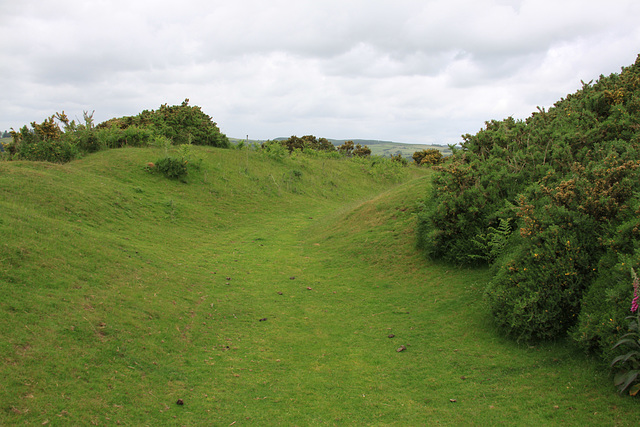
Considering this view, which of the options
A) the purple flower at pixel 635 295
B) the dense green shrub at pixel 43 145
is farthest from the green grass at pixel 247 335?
the dense green shrub at pixel 43 145

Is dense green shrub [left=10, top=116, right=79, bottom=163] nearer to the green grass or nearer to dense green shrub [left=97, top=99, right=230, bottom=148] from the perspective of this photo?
the green grass

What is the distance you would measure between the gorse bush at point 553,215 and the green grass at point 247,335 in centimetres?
63

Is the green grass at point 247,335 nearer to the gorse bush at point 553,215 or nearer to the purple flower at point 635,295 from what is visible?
the gorse bush at point 553,215

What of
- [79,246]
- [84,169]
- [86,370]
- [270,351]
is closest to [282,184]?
[84,169]

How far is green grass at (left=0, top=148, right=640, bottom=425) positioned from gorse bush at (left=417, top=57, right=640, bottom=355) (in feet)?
2.08

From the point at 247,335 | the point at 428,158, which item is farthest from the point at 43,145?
the point at 428,158

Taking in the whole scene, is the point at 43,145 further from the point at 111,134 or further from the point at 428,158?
the point at 428,158

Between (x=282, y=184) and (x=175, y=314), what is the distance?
19255mm

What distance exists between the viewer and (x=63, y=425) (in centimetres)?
428

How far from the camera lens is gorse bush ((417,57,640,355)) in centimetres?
607

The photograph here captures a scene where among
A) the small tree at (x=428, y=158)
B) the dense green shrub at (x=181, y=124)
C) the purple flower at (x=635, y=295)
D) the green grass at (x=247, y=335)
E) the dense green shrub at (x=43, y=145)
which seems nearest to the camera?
the purple flower at (x=635, y=295)

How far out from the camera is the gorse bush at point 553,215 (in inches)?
239

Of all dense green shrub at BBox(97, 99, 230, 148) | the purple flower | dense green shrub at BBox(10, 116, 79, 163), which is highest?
dense green shrub at BBox(97, 99, 230, 148)

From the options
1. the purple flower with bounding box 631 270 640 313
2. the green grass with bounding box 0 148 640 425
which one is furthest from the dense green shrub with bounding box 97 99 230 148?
the purple flower with bounding box 631 270 640 313
